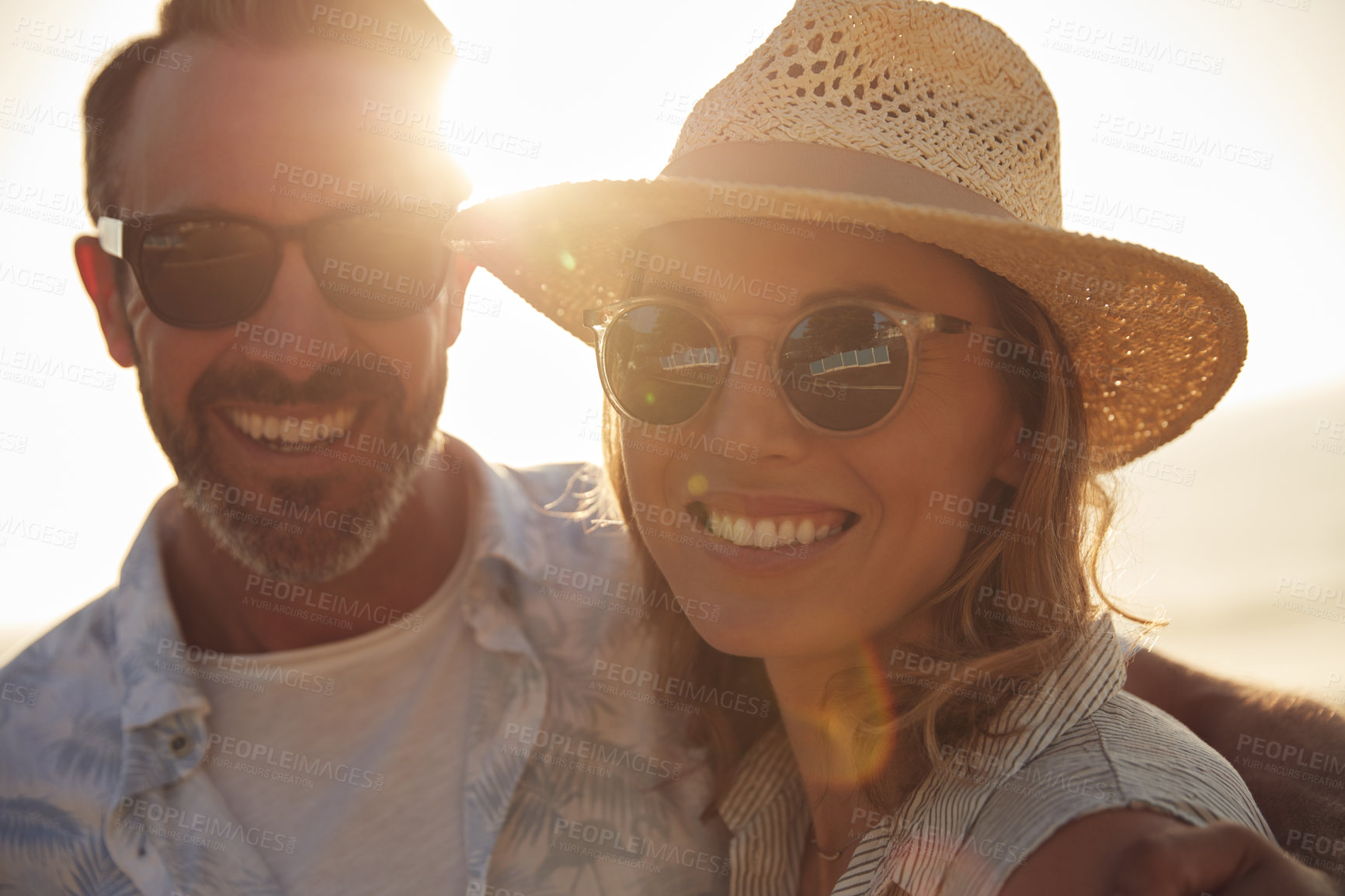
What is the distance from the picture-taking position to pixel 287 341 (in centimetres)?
234

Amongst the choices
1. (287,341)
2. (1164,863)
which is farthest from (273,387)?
(1164,863)

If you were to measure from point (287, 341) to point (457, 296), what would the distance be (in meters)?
0.59

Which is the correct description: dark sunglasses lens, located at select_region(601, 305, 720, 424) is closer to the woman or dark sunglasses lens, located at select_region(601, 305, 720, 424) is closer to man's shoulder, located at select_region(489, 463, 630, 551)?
the woman

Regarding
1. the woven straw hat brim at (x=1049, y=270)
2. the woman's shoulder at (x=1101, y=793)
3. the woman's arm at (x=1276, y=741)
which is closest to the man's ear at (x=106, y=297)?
the woven straw hat brim at (x=1049, y=270)

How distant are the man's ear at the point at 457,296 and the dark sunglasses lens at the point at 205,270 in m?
0.54

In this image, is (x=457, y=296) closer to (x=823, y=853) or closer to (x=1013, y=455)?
(x=1013, y=455)

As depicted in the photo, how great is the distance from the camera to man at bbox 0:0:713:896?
2.13 m

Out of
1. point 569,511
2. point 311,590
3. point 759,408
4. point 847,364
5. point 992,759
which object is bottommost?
point 311,590

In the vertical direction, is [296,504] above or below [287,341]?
below

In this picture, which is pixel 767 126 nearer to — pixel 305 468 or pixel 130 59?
pixel 305 468

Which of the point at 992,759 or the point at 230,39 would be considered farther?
the point at 230,39

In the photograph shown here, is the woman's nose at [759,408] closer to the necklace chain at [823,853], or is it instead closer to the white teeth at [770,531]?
the white teeth at [770,531]

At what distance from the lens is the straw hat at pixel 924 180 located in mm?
1457

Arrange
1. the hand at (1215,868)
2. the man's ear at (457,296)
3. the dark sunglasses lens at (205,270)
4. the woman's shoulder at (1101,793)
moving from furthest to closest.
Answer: the man's ear at (457,296)
the dark sunglasses lens at (205,270)
the woman's shoulder at (1101,793)
the hand at (1215,868)
